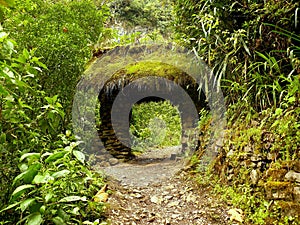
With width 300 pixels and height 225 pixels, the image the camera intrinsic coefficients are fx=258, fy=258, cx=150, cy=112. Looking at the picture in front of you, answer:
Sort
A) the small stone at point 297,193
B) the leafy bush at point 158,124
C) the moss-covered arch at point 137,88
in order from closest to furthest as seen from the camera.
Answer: the small stone at point 297,193 < the moss-covered arch at point 137,88 < the leafy bush at point 158,124

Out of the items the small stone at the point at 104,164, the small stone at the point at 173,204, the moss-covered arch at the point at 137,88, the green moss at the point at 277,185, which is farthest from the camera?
the small stone at the point at 104,164

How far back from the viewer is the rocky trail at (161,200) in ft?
7.80

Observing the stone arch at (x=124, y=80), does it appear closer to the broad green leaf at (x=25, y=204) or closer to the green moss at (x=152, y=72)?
the green moss at (x=152, y=72)

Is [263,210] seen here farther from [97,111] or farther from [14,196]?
[97,111]

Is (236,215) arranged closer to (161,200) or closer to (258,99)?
(161,200)

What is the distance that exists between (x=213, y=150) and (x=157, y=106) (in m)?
5.18

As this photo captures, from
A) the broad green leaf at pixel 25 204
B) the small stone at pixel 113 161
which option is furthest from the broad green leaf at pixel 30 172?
the small stone at pixel 113 161

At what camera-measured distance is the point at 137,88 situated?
4.33 meters

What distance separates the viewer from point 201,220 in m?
2.31

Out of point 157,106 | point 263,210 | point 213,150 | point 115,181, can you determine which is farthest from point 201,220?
point 157,106

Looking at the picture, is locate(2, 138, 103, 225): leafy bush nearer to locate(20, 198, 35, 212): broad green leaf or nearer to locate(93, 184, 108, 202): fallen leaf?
locate(20, 198, 35, 212): broad green leaf

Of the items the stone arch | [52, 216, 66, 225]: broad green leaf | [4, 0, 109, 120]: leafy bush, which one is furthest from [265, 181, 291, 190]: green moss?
[4, 0, 109, 120]: leafy bush

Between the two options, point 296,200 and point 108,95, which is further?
point 108,95

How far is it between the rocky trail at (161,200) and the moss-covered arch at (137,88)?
2.34 feet
